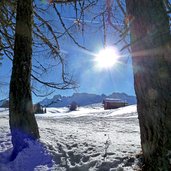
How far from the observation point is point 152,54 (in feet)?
7.82

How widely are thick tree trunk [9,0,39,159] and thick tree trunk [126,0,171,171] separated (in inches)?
92.4

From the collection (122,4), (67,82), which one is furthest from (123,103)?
(122,4)

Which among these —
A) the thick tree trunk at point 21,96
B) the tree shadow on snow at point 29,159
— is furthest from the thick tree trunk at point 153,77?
the thick tree trunk at point 21,96

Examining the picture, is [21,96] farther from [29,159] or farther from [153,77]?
[153,77]

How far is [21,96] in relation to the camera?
13.8 ft

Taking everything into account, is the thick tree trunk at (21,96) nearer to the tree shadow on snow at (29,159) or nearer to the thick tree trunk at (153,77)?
the tree shadow on snow at (29,159)

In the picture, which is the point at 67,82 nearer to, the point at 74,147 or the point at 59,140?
the point at 59,140

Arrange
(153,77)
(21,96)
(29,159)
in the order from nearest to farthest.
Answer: (153,77) < (29,159) < (21,96)

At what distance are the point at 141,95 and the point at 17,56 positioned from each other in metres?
2.67

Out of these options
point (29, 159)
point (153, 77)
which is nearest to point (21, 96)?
point (29, 159)

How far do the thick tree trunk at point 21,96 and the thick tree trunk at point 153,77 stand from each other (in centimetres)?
235

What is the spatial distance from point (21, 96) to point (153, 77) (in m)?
2.58

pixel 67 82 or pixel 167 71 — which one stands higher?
pixel 67 82

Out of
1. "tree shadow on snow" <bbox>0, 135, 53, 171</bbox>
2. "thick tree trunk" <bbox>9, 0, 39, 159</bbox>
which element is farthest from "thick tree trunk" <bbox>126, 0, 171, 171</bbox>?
"thick tree trunk" <bbox>9, 0, 39, 159</bbox>
